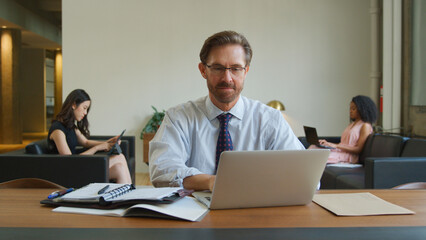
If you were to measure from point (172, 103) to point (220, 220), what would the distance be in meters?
5.76

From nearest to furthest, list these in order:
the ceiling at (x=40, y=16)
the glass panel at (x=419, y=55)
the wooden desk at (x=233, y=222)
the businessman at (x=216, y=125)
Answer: the wooden desk at (x=233, y=222) → the businessman at (x=216, y=125) → the glass panel at (x=419, y=55) → the ceiling at (x=40, y=16)

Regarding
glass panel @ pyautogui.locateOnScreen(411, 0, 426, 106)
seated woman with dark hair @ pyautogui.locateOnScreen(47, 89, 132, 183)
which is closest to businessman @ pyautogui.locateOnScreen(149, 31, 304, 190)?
seated woman with dark hair @ pyautogui.locateOnScreen(47, 89, 132, 183)

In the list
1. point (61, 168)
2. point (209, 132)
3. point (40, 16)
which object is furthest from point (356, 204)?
point (40, 16)

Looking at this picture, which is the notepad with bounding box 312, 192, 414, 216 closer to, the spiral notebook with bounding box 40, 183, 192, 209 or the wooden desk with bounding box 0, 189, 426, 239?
the wooden desk with bounding box 0, 189, 426, 239

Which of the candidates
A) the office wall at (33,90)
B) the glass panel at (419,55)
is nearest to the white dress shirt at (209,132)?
the glass panel at (419,55)

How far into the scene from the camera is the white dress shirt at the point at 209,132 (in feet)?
7.53

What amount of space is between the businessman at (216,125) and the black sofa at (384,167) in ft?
5.22

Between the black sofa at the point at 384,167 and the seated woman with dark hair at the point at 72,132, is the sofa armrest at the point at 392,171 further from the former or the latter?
the seated woman with dark hair at the point at 72,132

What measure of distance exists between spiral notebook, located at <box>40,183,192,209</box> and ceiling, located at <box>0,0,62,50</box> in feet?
32.2

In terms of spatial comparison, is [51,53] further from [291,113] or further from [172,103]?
[291,113]

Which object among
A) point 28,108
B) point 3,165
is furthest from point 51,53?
point 3,165

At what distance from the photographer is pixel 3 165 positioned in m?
3.64

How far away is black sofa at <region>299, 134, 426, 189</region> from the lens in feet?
11.9

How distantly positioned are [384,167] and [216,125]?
77.4 inches
